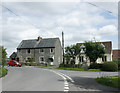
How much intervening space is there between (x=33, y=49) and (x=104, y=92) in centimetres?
4805

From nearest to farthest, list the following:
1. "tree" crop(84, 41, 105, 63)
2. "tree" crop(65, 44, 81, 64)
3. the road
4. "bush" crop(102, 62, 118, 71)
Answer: the road
"bush" crop(102, 62, 118, 71)
"tree" crop(84, 41, 105, 63)
"tree" crop(65, 44, 81, 64)

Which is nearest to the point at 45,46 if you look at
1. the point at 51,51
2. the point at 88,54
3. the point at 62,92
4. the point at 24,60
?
the point at 51,51

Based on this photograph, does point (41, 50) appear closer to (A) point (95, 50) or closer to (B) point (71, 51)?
(B) point (71, 51)

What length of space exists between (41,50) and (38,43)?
3205 millimetres

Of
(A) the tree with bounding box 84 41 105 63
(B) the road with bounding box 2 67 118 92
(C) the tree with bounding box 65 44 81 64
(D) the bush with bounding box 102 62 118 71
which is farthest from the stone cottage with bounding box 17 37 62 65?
(B) the road with bounding box 2 67 118 92

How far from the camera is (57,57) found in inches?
2184

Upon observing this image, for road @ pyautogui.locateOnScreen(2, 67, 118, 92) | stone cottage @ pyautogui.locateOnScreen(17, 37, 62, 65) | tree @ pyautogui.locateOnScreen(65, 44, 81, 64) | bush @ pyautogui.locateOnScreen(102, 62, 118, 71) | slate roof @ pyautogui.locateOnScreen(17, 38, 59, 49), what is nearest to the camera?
road @ pyautogui.locateOnScreen(2, 67, 118, 92)

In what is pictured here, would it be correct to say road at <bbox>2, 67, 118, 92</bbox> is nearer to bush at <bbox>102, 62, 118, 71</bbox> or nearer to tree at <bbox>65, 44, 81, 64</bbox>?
bush at <bbox>102, 62, 118, 71</bbox>

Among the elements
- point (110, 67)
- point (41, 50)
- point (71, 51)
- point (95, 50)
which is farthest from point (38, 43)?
point (110, 67)

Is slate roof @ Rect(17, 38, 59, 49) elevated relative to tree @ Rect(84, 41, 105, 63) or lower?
elevated

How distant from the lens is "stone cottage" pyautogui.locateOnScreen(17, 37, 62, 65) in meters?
53.3

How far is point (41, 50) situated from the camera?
180ft

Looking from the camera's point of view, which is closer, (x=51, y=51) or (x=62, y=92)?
(x=62, y=92)

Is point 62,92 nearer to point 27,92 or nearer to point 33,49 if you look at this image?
point 27,92
